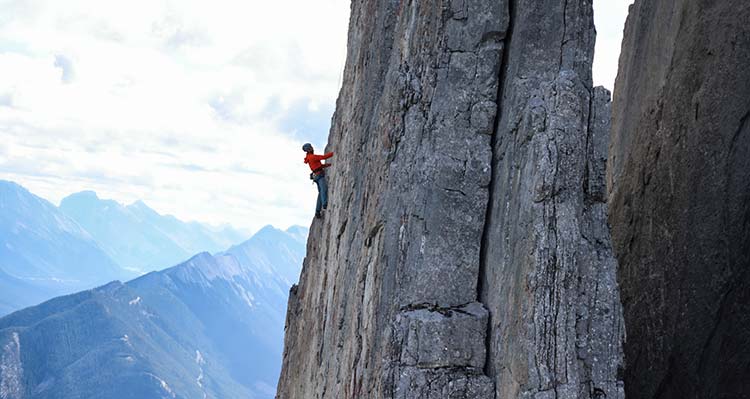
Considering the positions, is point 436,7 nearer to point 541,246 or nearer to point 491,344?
point 541,246

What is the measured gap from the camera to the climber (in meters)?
30.1

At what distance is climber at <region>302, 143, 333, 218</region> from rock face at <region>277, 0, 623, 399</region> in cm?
763

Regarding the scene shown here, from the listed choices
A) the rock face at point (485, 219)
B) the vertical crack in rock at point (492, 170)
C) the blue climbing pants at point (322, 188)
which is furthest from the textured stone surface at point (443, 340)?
the blue climbing pants at point (322, 188)

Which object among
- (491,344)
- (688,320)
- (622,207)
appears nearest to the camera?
(491,344)

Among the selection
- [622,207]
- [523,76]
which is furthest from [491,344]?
[622,207]

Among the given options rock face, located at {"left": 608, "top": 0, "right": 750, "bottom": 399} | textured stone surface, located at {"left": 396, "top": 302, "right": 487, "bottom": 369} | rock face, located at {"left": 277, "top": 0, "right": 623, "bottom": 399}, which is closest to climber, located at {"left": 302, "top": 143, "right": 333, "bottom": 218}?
rock face, located at {"left": 277, "top": 0, "right": 623, "bottom": 399}

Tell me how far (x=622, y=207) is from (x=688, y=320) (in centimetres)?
487

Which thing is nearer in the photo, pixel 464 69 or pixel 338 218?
pixel 464 69

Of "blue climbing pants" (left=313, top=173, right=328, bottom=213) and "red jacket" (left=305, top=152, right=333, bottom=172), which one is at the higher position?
"red jacket" (left=305, top=152, right=333, bottom=172)

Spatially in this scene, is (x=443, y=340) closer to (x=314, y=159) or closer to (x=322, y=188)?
(x=314, y=159)

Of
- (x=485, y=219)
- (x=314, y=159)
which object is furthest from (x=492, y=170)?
(x=314, y=159)

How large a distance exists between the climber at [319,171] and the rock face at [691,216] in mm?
11434

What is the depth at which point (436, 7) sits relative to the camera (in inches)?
790

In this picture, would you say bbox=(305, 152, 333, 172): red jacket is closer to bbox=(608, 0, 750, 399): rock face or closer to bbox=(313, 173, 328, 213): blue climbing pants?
bbox=(313, 173, 328, 213): blue climbing pants
